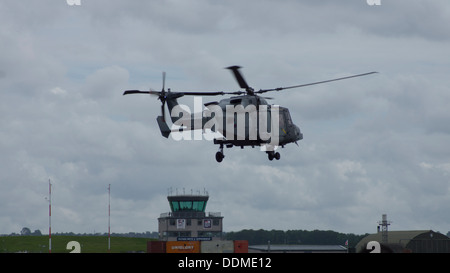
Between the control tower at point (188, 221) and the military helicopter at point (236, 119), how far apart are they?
92786 mm

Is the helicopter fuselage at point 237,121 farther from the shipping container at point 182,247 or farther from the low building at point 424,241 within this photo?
the low building at point 424,241

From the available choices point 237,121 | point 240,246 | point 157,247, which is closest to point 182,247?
point 157,247

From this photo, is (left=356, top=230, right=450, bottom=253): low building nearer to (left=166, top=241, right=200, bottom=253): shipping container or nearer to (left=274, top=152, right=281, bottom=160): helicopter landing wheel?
(left=166, top=241, right=200, bottom=253): shipping container

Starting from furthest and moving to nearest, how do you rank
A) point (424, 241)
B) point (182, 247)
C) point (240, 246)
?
point (424, 241)
point (182, 247)
point (240, 246)

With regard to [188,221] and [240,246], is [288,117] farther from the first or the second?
[188,221]

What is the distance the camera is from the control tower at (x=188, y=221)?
493 ft

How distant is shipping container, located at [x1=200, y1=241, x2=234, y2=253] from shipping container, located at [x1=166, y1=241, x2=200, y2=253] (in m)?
1.71

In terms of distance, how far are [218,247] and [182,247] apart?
699cm

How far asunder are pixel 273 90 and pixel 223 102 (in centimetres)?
459

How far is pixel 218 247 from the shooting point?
12700 centimetres

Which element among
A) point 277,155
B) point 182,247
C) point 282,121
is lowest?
point 182,247

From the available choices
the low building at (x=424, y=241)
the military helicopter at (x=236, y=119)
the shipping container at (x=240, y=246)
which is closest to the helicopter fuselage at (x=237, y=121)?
the military helicopter at (x=236, y=119)
